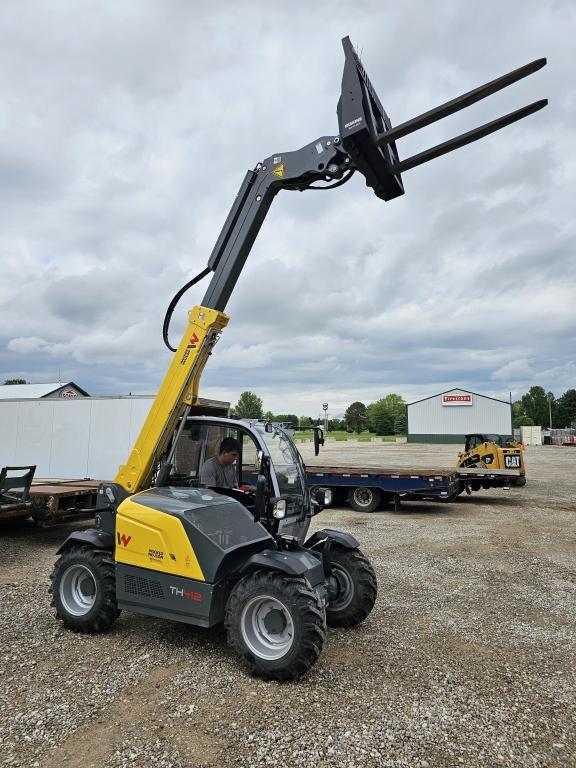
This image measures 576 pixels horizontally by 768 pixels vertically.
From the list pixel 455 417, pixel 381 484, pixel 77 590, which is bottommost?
pixel 77 590

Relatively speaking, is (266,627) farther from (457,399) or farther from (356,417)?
(356,417)

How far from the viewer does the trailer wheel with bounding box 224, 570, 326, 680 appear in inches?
160

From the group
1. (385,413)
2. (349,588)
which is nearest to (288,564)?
(349,588)

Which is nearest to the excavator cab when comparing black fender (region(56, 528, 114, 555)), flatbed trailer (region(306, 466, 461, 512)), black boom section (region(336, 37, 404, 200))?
flatbed trailer (region(306, 466, 461, 512))

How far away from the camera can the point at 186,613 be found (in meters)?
4.46

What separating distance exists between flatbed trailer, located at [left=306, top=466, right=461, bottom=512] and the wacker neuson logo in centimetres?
4972

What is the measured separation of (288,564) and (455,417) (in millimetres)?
61018

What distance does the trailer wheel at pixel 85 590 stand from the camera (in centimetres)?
504

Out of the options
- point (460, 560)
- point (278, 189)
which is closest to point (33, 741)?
point (278, 189)

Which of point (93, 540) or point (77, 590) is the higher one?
point (93, 540)

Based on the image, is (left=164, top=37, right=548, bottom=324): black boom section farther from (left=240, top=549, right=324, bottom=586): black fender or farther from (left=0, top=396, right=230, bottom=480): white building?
(left=0, top=396, right=230, bottom=480): white building

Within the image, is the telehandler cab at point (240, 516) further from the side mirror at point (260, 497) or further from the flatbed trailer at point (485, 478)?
the flatbed trailer at point (485, 478)

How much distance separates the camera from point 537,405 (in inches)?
5007

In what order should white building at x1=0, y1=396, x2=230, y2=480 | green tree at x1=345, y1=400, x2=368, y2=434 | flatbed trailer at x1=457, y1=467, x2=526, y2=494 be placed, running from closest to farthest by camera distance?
1. white building at x1=0, y1=396, x2=230, y2=480
2. flatbed trailer at x1=457, y1=467, x2=526, y2=494
3. green tree at x1=345, y1=400, x2=368, y2=434
